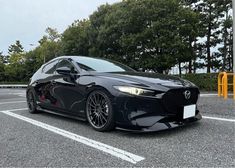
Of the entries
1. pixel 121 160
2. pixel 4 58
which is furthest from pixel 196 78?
pixel 4 58

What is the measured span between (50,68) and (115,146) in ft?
9.54

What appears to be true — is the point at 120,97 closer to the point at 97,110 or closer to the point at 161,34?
the point at 97,110

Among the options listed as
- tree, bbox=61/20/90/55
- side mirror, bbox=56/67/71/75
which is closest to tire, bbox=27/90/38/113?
side mirror, bbox=56/67/71/75

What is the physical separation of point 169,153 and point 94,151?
2.95 feet

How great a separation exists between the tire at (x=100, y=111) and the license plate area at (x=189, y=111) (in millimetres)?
1053

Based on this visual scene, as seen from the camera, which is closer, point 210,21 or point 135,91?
point 135,91

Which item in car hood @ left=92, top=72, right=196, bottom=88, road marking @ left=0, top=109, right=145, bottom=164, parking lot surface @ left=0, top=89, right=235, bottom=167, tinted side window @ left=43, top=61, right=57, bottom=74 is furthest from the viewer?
tinted side window @ left=43, top=61, right=57, bottom=74

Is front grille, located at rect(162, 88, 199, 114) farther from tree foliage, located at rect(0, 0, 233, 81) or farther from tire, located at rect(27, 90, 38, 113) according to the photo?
tree foliage, located at rect(0, 0, 233, 81)

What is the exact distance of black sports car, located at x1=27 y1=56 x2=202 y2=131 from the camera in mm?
3611

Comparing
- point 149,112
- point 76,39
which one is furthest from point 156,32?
point 149,112

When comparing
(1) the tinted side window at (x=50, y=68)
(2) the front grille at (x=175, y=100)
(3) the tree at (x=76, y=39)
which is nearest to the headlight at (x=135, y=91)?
(2) the front grille at (x=175, y=100)

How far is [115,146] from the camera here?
3393 mm

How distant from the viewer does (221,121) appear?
466cm

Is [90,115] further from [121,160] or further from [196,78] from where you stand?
[196,78]
